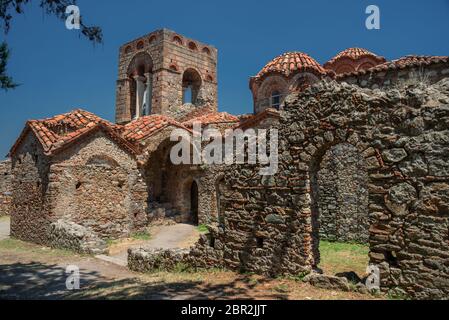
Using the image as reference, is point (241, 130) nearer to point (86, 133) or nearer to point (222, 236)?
point (86, 133)

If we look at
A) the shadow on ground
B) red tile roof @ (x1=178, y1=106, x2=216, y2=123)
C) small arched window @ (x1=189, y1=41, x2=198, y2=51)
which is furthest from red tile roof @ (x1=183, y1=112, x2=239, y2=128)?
the shadow on ground

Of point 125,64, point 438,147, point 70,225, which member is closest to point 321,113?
point 438,147

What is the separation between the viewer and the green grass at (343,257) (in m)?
7.48

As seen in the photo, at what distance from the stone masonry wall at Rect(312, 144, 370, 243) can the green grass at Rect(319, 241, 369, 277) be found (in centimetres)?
35

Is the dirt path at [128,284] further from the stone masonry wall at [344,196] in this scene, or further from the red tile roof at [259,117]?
the red tile roof at [259,117]

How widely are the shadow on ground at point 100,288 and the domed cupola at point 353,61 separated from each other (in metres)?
15.6

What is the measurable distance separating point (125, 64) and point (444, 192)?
2519 cm

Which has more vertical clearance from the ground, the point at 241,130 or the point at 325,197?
the point at 241,130

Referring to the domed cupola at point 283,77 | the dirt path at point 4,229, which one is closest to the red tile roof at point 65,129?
the dirt path at point 4,229

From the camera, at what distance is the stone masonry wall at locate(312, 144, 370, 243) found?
10547mm

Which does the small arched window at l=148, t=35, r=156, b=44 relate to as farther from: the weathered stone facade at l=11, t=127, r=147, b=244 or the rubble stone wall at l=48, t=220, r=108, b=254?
the rubble stone wall at l=48, t=220, r=108, b=254

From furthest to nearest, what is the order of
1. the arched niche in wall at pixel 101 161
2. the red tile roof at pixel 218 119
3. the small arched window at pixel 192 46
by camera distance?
the small arched window at pixel 192 46 < the red tile roof at pixel 218 119 < the arched niche in wall at pixel 101 161
